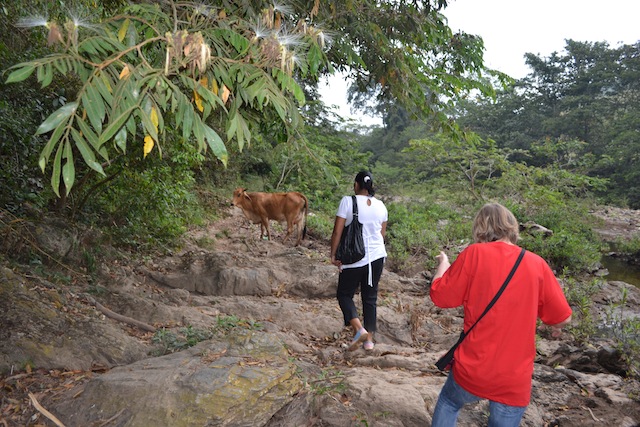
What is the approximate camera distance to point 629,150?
1099 inches

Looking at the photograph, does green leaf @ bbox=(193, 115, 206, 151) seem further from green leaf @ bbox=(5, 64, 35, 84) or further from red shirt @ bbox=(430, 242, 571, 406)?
red shirt @ bbox=(430, 242, 571, 406)

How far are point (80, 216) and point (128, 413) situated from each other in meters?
5.13

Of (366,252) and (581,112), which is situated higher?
(581,112)

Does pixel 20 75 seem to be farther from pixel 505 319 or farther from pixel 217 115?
pixel 217 115

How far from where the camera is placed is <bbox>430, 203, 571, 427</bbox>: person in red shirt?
96.8 inches

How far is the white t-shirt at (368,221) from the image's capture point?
4555mm

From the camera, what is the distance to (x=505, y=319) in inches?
97.1

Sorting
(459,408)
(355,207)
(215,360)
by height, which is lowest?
(215,360)

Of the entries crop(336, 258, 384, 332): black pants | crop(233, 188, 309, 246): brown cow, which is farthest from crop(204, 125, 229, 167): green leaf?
crop(233, 188, 309, 246): brown cow

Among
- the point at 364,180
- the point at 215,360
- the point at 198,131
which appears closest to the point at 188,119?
the point at 198,131

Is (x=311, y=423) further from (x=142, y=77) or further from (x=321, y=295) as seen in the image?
(x=321, y=295)

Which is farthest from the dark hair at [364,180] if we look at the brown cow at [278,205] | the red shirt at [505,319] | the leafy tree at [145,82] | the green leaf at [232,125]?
the brown cow at [278,205]

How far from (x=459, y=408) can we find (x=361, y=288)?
2157mm

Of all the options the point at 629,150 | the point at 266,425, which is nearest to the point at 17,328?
the point at 266,425
